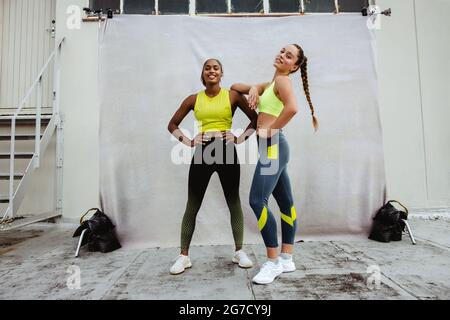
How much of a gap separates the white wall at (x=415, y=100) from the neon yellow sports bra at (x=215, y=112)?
2435 millimetres

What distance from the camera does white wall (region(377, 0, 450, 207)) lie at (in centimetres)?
369

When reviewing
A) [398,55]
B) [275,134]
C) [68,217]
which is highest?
[398,55]

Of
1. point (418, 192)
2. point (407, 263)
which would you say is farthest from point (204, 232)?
point (418, 192)

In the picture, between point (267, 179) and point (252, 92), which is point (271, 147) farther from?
point (252, 92)

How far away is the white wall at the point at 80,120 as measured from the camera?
3674 mm

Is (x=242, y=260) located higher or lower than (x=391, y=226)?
lower

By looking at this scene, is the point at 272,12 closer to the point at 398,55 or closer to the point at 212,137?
the point at 398,55

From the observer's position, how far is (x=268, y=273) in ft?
6.24

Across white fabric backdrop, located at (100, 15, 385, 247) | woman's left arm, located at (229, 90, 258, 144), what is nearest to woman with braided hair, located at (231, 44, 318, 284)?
woman's left arm, located at (229, 90, 258, 144)

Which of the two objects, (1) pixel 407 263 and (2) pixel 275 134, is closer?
(2) pixel 275 134

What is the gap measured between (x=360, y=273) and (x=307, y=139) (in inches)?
57.2

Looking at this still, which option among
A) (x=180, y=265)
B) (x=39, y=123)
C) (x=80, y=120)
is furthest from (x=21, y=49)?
(x=180, y=265)

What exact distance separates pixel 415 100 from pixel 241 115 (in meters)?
2.27
